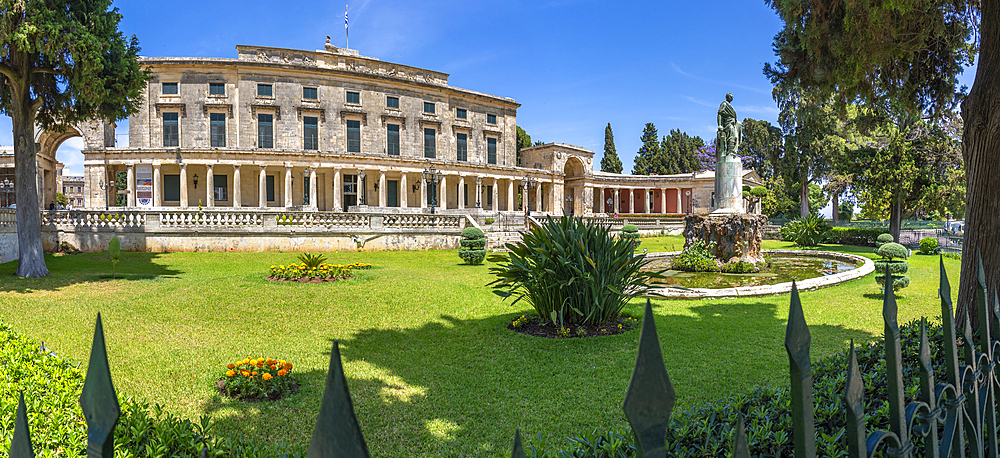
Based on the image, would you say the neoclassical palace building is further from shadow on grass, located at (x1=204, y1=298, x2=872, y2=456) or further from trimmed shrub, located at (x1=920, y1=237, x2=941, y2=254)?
shadow on grass, located at (x1=204, y1=298, x2=872, y2=456)

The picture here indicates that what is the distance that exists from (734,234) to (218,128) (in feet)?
125

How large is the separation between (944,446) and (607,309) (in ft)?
20.2

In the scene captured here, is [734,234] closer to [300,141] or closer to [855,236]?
[855,236]

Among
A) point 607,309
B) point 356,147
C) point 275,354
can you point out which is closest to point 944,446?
point 607,309

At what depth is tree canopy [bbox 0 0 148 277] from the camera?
1276 centimetres

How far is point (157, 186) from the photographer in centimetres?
3688

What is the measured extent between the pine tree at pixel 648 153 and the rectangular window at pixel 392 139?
37039mm

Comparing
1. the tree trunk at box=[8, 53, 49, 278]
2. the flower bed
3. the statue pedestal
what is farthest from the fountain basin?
the tree trunk at box=[8, 53, 49, 278]

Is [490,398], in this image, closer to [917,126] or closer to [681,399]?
[681,399]

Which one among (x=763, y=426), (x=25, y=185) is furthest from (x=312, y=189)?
(x=763, y=426)

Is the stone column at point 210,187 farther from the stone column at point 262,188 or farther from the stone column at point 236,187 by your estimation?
the stone column at point 262,188

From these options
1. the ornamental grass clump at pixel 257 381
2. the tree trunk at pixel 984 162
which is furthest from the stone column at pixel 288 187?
the tree trunk at pixel 984 162

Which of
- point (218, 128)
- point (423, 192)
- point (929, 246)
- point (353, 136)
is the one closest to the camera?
point (929, 246)

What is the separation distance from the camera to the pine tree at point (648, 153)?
2635 inches
